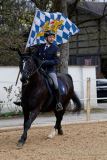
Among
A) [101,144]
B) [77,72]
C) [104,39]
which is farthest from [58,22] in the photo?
[104,39]

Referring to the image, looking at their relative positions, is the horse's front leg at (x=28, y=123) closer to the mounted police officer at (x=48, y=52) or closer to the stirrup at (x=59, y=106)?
the stirrup at (x=59, y=106)

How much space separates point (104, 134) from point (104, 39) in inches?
1052

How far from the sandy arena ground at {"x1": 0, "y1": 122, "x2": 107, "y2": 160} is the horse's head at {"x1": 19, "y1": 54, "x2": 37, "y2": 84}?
1.47 m

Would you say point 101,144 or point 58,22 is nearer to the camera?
point 101,144

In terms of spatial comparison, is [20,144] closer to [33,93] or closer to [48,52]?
[33,93]

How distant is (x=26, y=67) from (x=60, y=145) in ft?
6.07

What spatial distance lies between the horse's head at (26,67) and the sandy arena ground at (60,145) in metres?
1.47

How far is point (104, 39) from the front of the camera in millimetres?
39156

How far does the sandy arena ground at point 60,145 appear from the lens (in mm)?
9820

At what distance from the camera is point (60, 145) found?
11227 mm

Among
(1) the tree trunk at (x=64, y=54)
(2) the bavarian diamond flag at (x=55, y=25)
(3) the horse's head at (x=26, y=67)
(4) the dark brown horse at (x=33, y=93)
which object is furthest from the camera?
(1) the tree trunk at (x=64, y=54)

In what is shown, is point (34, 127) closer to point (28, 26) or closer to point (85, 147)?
point (85, 147)

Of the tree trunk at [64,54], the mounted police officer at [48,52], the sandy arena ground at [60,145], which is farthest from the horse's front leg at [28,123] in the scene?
the tree trunk at [64,54]

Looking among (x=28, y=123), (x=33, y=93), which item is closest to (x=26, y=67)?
(x=33, y=93)
